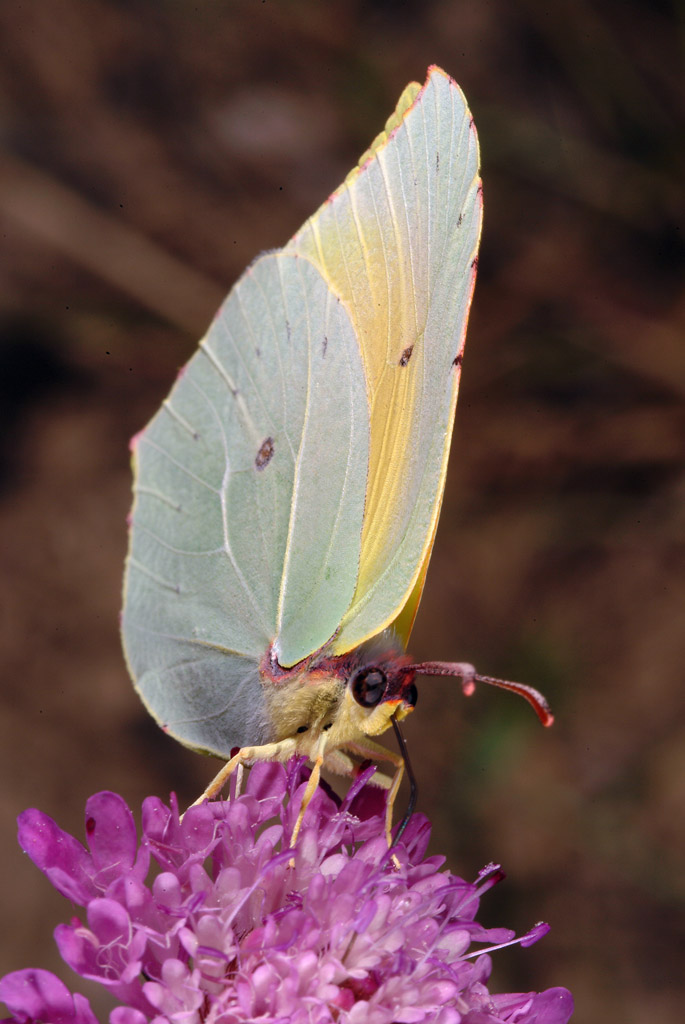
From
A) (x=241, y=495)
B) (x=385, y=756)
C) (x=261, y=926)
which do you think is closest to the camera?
(x=261, y=926)

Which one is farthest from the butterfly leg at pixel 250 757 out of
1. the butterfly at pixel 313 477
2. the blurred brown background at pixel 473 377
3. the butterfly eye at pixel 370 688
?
the blurred brown background at pixel 473 377

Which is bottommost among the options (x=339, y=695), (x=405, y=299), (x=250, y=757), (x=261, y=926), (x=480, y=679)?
(x=261, y=926)

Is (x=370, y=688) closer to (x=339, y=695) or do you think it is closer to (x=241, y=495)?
(x=339, y=695)

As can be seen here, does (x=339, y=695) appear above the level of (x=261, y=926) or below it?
above

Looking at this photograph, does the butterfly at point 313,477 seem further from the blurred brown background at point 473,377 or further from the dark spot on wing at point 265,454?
the blurred brown background at point 473,377

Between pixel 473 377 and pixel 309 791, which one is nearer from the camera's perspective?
pixel 309 791

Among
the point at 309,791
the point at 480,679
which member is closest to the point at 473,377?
the point at 480,679

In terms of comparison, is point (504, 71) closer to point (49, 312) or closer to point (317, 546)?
point (49, 312)

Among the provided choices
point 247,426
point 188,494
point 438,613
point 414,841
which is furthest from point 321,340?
point 438,613
